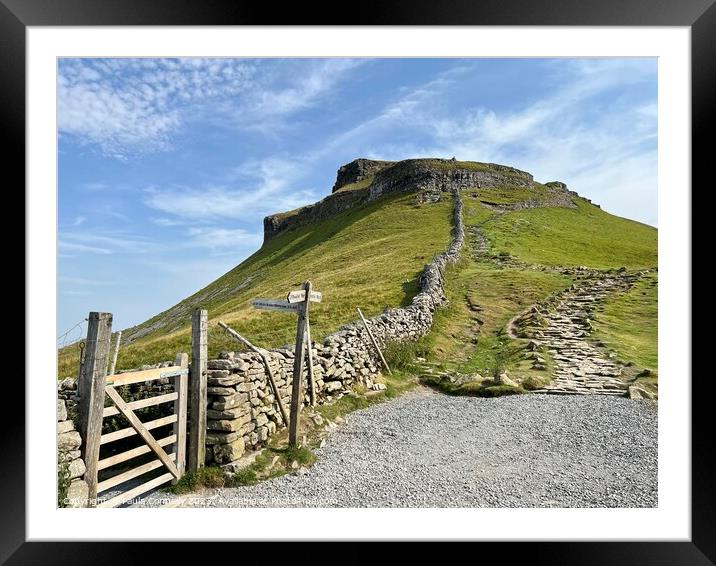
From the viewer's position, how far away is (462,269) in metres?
30.2

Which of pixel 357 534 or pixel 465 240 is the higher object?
pixel 465 240

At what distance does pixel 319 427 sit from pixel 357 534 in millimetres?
4687

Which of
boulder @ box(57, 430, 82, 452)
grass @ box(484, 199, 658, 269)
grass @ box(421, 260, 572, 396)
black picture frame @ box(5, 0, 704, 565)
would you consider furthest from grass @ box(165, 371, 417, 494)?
grass @ box(484, 199, 658, 269)

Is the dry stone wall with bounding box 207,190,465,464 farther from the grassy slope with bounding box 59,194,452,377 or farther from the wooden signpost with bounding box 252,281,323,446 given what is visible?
the grassy slope with bounding box 59,194,452,377

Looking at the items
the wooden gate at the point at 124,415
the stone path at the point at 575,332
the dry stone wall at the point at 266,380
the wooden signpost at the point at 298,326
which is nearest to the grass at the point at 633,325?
the stone path at the point at 575,332

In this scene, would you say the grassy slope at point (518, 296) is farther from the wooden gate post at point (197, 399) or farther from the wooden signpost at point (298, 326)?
the wooden gate post at point (197, 399)

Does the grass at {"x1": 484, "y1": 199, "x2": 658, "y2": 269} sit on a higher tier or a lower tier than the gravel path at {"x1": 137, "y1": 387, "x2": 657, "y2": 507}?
higher

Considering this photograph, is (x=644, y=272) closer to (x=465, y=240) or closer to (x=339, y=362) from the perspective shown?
(x=465, y=240)

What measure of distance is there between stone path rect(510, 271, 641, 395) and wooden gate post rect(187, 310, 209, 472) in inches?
335

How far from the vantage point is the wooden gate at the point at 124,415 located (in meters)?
5.36

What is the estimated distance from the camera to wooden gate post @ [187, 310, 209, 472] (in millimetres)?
7043
